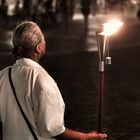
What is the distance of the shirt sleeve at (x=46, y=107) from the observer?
3.67 meters

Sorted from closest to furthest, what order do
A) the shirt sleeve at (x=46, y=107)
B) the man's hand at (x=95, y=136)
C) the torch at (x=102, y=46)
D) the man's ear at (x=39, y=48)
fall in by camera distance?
the shirt sleeve at (x=46, y=107), the man's ear at (x=39, y=48), the man's hand at (x=95, y=136), the torch at (x=102, y=46)

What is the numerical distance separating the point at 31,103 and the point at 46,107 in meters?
0.11

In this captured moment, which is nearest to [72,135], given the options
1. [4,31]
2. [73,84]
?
[73,84]

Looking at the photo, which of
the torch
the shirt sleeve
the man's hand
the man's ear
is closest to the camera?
the shirt sleeve

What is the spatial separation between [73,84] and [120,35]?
43.8ft

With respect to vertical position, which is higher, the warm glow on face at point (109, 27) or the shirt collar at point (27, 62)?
the warm glow on face at point (109, 27)

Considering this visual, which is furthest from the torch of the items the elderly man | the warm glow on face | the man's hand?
the elderly man

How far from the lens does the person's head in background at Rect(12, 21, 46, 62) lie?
3750mm

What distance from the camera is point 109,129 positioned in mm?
9117

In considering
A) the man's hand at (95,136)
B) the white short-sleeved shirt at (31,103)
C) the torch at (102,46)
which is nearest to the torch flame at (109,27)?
the torch at (102,46)

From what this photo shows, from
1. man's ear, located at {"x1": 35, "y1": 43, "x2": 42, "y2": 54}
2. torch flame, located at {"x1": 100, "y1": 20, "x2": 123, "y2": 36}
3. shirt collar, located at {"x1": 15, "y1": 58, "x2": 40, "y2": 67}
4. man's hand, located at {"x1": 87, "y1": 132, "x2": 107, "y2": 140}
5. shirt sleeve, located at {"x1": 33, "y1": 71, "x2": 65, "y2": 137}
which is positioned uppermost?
man's ear, located at {"x1": 35, "y1": 43, "x2": 42, "y2": 54}

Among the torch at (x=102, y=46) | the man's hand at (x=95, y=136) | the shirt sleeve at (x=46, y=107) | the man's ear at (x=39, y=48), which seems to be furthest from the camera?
the torch at (x=102, y=46)

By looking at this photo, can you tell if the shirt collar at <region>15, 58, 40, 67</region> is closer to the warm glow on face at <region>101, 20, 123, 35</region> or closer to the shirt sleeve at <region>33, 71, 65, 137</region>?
the shirt sleeve at <region>33, 71, 65, 137</region>

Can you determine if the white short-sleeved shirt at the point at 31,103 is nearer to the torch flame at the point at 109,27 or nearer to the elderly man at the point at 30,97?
the elderly man at the point at 30,97
